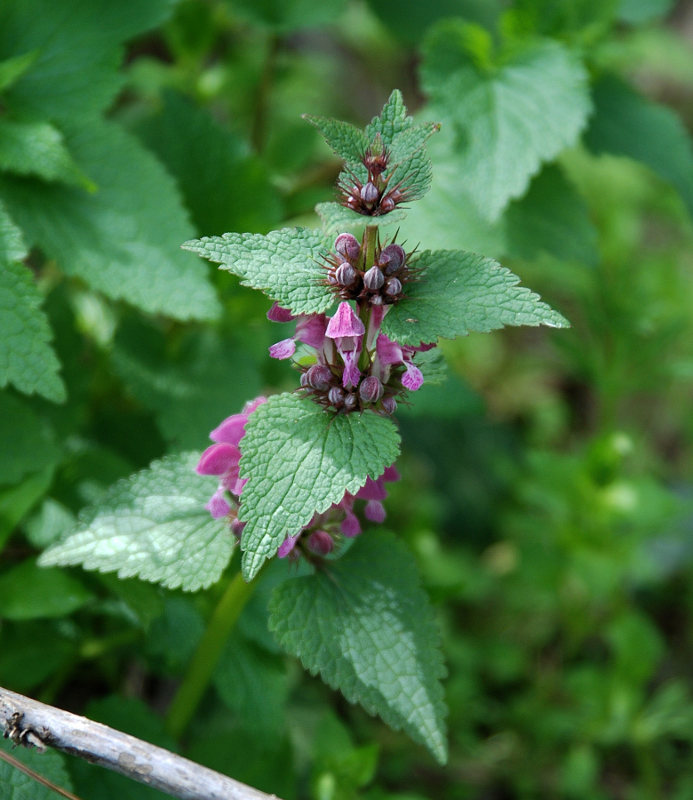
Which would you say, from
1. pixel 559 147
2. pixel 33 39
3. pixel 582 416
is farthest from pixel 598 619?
pixel 33 39

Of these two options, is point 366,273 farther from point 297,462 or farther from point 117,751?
point 117,751

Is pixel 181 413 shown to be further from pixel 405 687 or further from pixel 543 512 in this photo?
pixel 543 512

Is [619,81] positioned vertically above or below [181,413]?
above

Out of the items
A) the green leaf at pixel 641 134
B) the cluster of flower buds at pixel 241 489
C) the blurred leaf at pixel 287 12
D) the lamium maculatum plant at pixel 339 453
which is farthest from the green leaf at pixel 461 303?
the blurred leaf at pixel 287 12

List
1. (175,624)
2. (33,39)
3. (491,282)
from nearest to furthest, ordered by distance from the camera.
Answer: (491,282), (175,624), (33,39)

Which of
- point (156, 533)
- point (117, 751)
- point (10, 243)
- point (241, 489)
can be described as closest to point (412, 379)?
point (241, 489)

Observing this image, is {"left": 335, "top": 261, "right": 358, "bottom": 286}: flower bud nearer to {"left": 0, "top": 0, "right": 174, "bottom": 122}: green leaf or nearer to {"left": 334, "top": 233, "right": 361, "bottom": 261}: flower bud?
{"left": 334, "top": 233, "right": 361, "bottom": 261}: flower bud

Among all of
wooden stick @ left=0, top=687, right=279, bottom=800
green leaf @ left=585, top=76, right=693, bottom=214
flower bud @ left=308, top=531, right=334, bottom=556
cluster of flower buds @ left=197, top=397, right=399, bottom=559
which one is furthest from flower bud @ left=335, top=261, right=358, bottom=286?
green leaf @ left=585, top=76, right=693, bottom=214
